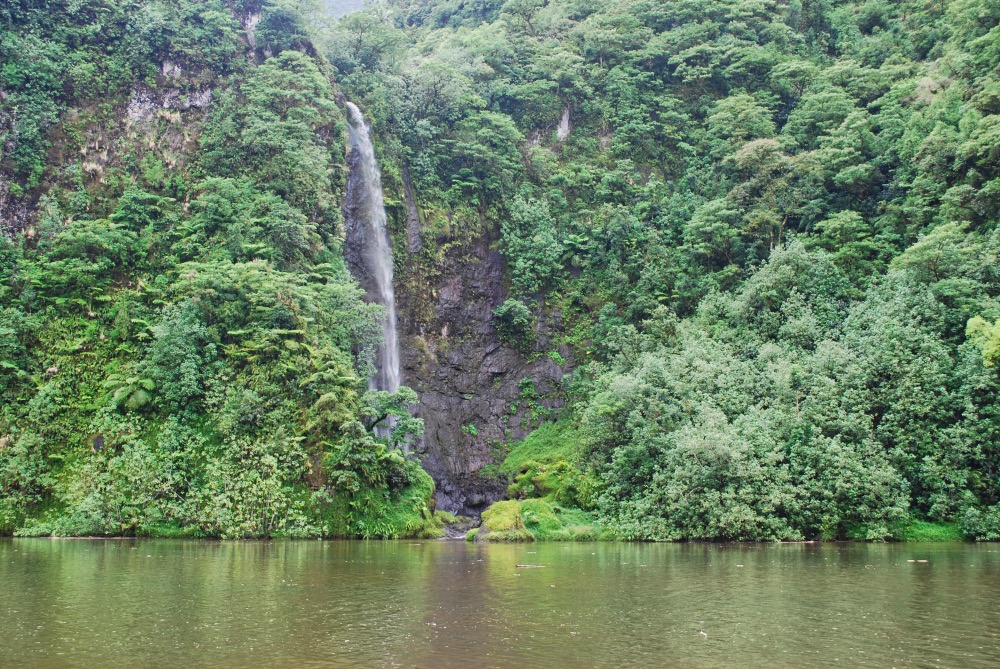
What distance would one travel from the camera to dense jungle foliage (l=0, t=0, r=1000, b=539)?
26531 mm

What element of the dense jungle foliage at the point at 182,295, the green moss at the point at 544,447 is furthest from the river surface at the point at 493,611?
the green moss at the point at 544,447

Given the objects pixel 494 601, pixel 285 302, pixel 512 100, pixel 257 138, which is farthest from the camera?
pixel 512 100

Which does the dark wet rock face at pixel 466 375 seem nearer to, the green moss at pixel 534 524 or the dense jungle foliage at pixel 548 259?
the dense jungle foliage at pixel 548 259

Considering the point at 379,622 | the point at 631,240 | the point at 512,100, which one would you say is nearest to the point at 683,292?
the point at 631,240

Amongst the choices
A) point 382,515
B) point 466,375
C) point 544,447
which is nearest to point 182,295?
point 382,515

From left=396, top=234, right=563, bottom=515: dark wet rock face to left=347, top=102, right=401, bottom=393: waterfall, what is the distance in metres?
1.37

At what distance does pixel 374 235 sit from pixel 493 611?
29.5m

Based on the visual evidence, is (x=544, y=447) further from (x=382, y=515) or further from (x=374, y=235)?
(x=374, y=235)

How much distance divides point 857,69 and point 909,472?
81.3 feet

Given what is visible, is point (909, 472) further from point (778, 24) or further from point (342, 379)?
point (778, 24)

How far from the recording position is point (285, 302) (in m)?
30.5

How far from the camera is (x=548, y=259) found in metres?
41.5

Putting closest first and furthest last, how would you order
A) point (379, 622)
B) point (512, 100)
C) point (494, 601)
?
1. point (379, 622)
2. point (494, 601)
3. point (512, 100)

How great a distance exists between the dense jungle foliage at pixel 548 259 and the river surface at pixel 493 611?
7.59 metres
